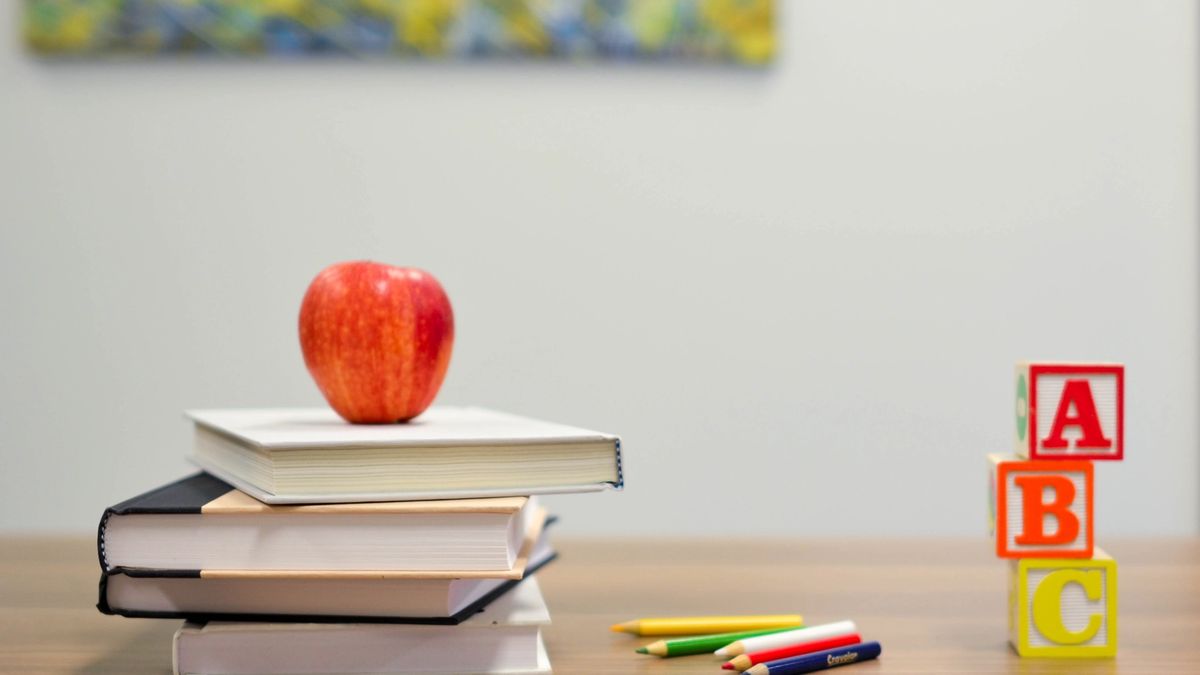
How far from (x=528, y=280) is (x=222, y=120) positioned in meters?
0.58

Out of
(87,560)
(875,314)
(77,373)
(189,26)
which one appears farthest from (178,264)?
(875,314)

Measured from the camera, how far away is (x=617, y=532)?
1.79 metres

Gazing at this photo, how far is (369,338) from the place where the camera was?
70 cm

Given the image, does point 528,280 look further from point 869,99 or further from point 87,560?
point 87,560

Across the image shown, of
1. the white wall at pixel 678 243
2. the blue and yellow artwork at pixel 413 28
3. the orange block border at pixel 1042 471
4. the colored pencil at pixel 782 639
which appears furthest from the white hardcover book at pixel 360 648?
the blue and yellow artwork at pixel 413 28

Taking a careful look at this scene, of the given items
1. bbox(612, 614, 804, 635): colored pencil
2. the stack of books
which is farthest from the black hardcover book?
bbox(612, 614, 804, 635): colored pencil

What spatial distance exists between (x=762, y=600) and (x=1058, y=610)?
0.21 metres

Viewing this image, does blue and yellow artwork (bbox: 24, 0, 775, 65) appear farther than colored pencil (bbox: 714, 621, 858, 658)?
Yes

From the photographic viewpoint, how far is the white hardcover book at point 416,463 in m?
0.55

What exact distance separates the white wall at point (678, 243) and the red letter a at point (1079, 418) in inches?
45.8

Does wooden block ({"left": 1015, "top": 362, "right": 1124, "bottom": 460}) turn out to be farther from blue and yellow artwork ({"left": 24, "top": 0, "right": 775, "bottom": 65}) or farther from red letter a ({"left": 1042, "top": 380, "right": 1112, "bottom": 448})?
blue and yellow artwork ({"left": 24, "top": 0, "right": 775, "bottom": 65})

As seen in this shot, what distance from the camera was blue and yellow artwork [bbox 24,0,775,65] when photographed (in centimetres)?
170

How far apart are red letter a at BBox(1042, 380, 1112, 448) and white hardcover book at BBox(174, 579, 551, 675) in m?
0.32

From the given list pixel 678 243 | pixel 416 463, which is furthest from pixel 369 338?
pixel 678 243
